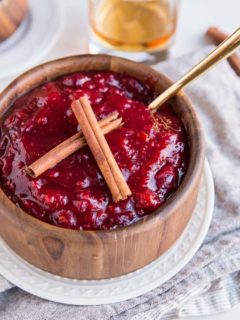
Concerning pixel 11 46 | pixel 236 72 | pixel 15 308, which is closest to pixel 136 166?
pixel 15 308

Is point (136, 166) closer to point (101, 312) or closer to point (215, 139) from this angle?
point (101, 312)

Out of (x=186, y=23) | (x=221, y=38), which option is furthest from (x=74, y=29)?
(x=221, y=38)

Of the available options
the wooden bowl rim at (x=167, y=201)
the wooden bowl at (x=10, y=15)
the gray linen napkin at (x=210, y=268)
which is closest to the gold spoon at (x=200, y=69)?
the wooden bowl rim at (x=167, y=201)

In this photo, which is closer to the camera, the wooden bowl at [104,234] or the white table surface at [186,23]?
the wooden bowl at [104,234]

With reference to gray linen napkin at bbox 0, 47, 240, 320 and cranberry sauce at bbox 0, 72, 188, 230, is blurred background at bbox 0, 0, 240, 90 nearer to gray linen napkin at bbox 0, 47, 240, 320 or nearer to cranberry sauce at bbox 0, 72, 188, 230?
gray linen napkin at bbox 0, 47, 240, 320

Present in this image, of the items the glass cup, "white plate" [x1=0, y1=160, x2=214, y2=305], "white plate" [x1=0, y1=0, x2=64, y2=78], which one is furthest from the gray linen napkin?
"white plate" [x1=0, y1=0, x2=64, y2=78]

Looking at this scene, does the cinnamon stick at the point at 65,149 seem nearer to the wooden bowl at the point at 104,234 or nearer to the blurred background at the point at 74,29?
the wooden bowl at the point at 104,234

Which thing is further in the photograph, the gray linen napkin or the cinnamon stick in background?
the cinnamon stick in background

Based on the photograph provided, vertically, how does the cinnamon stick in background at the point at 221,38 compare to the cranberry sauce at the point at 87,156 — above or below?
below
